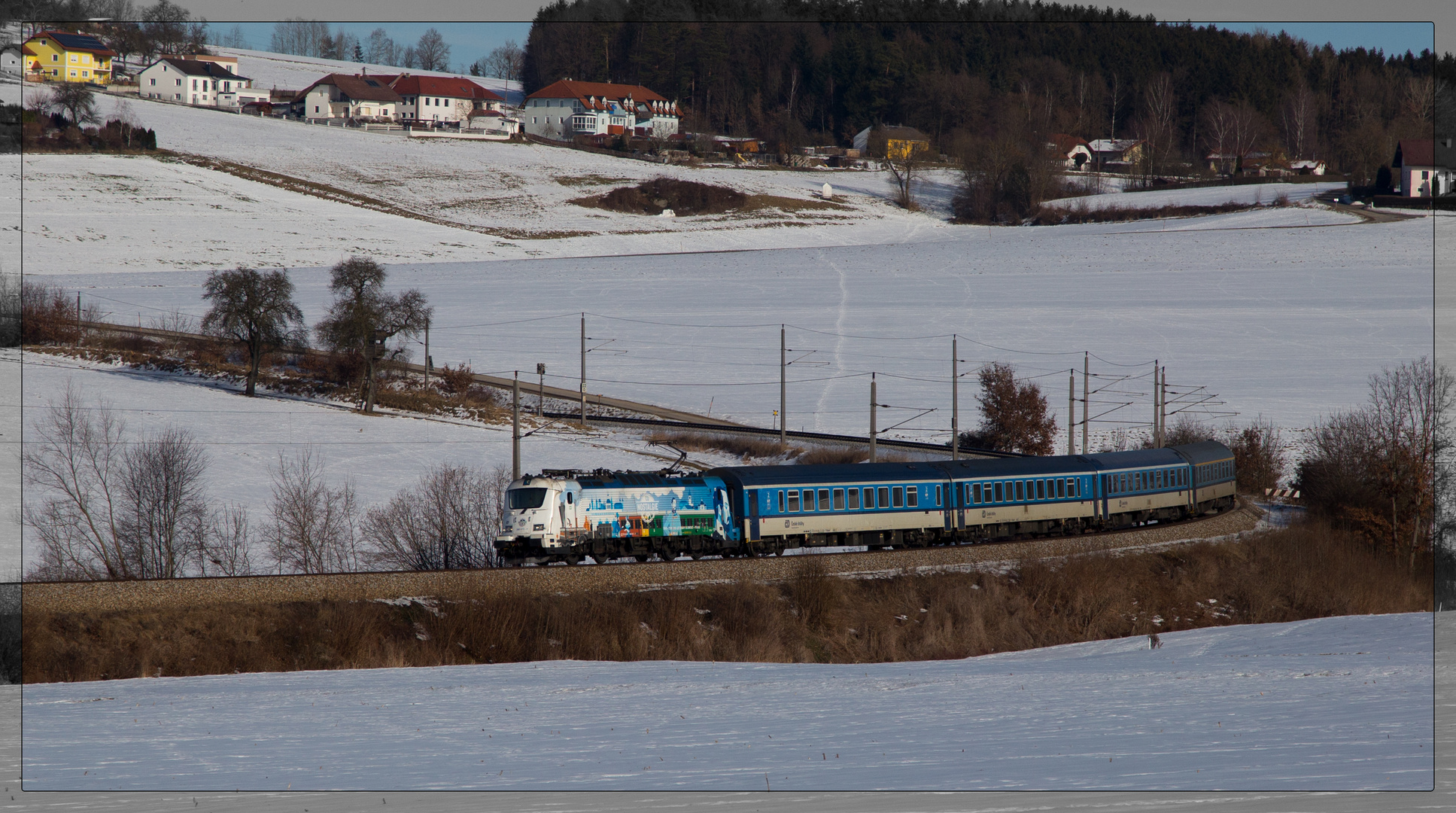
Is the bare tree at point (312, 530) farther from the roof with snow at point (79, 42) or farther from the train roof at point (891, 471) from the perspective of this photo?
the roof with snow at point (79, 42)

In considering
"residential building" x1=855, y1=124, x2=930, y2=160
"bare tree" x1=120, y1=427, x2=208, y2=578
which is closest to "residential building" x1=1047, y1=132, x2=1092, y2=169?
"residential building" x1=855, y1=124, x2=930, y2=160

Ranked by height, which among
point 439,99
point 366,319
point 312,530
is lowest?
point 312,530

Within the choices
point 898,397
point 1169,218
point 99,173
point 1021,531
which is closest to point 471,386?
point 898,397

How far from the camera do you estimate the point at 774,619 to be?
35594 millimetres

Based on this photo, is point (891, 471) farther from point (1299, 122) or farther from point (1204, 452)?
point (1299, 122)

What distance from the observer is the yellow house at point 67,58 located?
124 m

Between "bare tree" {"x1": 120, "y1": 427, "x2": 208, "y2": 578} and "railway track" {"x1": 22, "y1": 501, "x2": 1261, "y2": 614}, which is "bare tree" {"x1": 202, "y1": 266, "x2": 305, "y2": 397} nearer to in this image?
"bare tree" {"x1": 120, "y1": 427, "x2": 208, "y2": 578}

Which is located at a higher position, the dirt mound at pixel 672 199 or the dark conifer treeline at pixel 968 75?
the dark conifer treeline at pixel 968 75

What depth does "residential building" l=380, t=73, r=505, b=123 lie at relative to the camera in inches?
7116

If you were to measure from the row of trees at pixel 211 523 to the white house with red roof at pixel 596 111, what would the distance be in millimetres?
136519

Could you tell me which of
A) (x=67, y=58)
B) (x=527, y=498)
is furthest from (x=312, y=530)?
(x=67, y=58)

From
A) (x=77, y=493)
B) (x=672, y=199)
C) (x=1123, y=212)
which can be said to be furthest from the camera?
(x=672, y=199)

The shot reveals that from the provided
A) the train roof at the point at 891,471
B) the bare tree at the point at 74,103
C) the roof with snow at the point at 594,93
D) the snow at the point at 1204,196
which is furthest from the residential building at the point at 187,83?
the train roof at the point at 891,471

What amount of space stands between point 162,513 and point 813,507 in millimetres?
A: 23406
